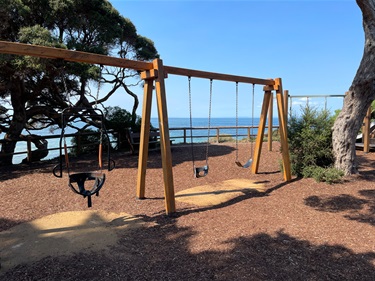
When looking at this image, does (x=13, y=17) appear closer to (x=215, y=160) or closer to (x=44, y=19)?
(x=44, y=19)

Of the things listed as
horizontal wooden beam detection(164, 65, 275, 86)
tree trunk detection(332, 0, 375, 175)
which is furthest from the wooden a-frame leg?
tree trunk detection(332, 0, 375, 175)

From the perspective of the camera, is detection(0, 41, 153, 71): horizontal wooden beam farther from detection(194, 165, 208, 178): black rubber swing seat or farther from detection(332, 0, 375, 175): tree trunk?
detection(332, 0, 375, 175): tree trunk

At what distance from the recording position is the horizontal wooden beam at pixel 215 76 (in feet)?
15.1

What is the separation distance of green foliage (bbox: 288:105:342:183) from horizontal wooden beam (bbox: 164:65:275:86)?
1.36 m

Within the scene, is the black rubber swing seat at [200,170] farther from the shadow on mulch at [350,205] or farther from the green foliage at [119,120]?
the green foliage at [119,120]

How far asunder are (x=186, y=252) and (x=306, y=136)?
470 cm

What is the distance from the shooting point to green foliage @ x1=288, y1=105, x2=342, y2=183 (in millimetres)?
6348

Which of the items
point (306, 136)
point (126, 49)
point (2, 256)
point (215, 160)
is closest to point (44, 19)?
point (126, 49)

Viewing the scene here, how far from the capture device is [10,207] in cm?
467

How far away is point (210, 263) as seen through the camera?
2818 millimetres

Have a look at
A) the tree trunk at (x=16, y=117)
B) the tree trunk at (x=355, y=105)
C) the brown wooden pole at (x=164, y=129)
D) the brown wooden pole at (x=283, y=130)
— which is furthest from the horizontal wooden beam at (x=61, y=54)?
the tree trunk at (x=16, y=117)

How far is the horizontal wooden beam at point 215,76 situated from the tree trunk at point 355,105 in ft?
5.78

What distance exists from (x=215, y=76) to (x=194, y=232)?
9.64 feet

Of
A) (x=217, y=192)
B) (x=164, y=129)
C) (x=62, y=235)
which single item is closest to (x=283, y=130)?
(x=217, y=192)
